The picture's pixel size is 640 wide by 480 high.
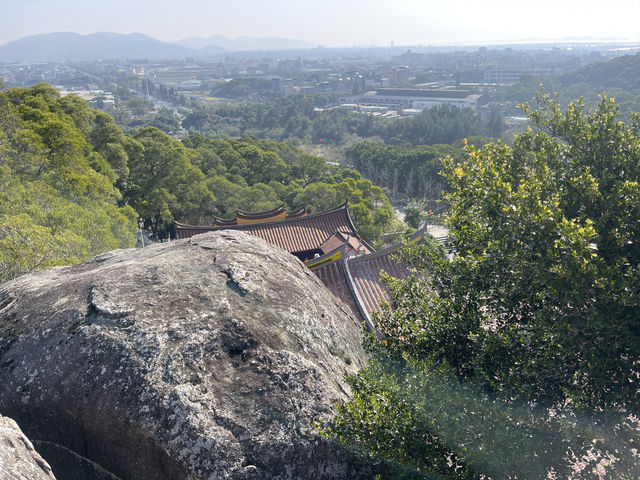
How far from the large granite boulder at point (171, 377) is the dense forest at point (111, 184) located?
506 centimetres

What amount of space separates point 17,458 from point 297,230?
562 inches

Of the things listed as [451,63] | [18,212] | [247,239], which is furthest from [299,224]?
[451,63]

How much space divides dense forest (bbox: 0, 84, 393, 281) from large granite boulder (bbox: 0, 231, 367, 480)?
16.6ft

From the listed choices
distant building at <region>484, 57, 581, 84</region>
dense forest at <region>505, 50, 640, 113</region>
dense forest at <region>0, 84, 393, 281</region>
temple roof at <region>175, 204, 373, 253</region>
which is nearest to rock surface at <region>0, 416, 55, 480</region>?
dense forest at <region>0, 84, 393, 281</region>

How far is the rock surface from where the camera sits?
3450 mm

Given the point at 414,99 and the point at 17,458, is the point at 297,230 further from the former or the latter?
the point at 414,99

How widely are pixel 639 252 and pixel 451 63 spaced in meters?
211

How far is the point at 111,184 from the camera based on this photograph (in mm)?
19172

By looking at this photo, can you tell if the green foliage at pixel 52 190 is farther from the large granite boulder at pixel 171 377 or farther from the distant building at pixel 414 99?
the distant building at pixel 414 99

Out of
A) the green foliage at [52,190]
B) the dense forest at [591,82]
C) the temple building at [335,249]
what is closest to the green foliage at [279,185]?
the temple building at [335,249]

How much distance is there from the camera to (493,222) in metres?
5.15

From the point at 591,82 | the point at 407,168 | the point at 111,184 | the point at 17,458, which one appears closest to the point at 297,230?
the point at 111,184

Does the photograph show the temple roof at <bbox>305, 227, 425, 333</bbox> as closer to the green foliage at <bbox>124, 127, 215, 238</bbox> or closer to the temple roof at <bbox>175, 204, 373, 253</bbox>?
the temple roof at <bbox>175, 204, 373, 253</bbox>

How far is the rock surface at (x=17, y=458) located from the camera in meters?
3.45
